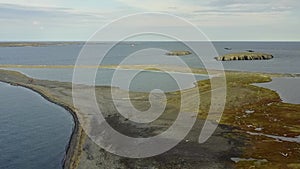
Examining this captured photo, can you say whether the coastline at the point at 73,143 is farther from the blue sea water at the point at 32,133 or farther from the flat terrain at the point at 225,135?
the blue sea water at the point at 32,133

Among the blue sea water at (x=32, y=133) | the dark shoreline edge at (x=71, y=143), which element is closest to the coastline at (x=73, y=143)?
the dark shoreline edge at (x=71, y=143)

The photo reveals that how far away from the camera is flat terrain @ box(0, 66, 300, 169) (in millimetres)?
25656

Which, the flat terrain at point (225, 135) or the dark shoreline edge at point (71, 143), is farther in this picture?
the dark shoreline edge at point (71, 143)

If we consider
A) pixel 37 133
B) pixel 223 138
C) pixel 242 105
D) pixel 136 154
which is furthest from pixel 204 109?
pixel 37 133

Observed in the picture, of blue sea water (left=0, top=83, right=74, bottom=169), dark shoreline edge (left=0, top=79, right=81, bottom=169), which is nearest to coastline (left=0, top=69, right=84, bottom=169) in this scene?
dark shoreline edge (left=0, top=79, right=81, bottom=169)

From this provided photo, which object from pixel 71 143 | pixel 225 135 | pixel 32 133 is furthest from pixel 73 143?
pixel 225 135

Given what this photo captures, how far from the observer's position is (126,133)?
3331 cm

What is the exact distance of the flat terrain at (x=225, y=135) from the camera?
25.7m

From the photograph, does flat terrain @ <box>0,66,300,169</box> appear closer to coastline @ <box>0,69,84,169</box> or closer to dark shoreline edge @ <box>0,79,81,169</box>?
coastline @ <box>0,69,84,169</box>

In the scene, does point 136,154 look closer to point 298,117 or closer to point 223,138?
point 223,138

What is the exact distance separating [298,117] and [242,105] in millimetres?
7654

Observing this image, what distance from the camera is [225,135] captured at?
105 feet

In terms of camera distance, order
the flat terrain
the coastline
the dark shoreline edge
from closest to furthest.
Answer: the flat terrain < the coastline < the dark shoreline edge

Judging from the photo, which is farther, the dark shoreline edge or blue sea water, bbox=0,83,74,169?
blue sea water, bbox=0,83,74,169
